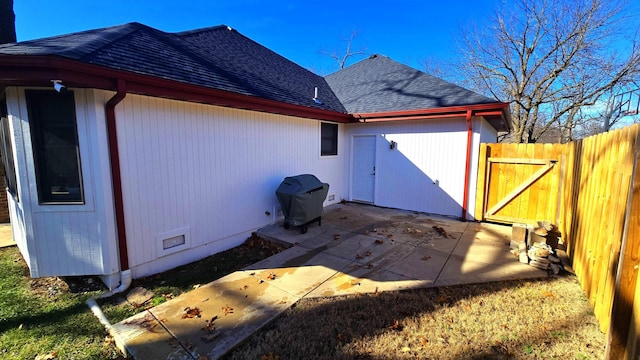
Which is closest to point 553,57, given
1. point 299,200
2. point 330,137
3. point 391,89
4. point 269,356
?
point 391,89

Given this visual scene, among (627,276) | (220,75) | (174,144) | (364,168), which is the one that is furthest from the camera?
(364,168)

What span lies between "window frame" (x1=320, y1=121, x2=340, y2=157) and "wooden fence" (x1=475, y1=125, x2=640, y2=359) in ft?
12.7

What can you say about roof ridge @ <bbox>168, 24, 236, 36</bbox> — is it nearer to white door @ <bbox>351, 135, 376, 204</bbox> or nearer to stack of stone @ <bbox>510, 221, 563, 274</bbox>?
white door @ <bbox>351, 135, 376, 204</bbox>

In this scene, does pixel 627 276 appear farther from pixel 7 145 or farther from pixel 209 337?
pixel 7 145

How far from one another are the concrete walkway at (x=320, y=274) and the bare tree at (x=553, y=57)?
12.0 m

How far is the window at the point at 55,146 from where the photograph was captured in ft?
10.9

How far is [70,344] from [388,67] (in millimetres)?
10731

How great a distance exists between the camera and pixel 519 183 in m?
6.10

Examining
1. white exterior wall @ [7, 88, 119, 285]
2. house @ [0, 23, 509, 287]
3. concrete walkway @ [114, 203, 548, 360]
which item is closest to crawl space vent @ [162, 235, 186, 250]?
house @ [0, 23, 509, 287]

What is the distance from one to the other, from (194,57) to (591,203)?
6.82 m

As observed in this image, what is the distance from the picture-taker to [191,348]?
7.97 feet

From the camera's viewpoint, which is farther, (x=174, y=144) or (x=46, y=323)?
(x=174, y=144)

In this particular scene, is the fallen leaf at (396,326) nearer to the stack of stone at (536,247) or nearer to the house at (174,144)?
the stack of stone at (536,247)

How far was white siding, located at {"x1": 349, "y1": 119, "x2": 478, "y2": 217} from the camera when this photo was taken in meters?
6.75
